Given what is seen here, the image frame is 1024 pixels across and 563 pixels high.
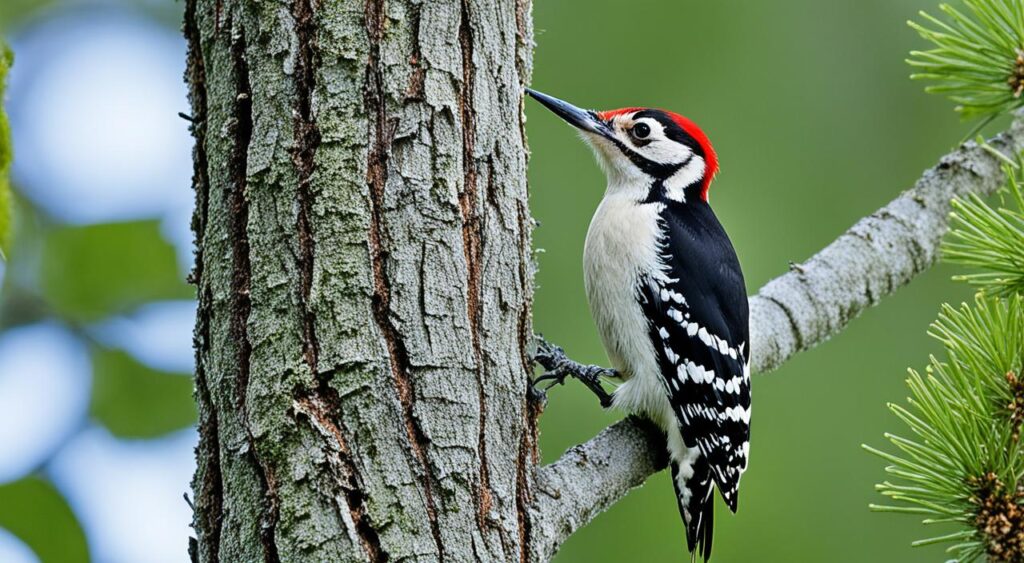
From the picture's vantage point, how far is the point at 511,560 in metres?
2.05

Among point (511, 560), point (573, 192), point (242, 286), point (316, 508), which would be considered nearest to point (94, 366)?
point (242, 286)

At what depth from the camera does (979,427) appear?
2.04m

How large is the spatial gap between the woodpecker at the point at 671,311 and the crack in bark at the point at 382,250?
88 cm

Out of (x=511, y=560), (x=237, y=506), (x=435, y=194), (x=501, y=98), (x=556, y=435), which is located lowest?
(x=556, y=435)

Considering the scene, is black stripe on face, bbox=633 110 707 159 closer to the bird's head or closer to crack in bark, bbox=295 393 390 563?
the bird's head

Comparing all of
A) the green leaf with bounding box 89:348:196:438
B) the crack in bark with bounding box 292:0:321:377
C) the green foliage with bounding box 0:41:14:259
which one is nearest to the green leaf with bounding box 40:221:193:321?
the green leaf with bounding box 89:348:196:438

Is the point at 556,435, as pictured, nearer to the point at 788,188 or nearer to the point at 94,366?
the point at 788,188

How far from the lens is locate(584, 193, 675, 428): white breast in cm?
336

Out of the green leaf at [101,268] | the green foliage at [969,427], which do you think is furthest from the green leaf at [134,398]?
the green foliage at [969,427]

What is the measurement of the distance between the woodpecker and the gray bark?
804mm

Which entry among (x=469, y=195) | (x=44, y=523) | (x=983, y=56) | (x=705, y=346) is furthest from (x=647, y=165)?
(x=44, y=523)

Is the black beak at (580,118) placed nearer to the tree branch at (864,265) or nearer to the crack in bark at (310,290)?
the tree branch at (864,265)

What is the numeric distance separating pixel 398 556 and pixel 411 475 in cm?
15

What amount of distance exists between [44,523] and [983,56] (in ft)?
7.28
